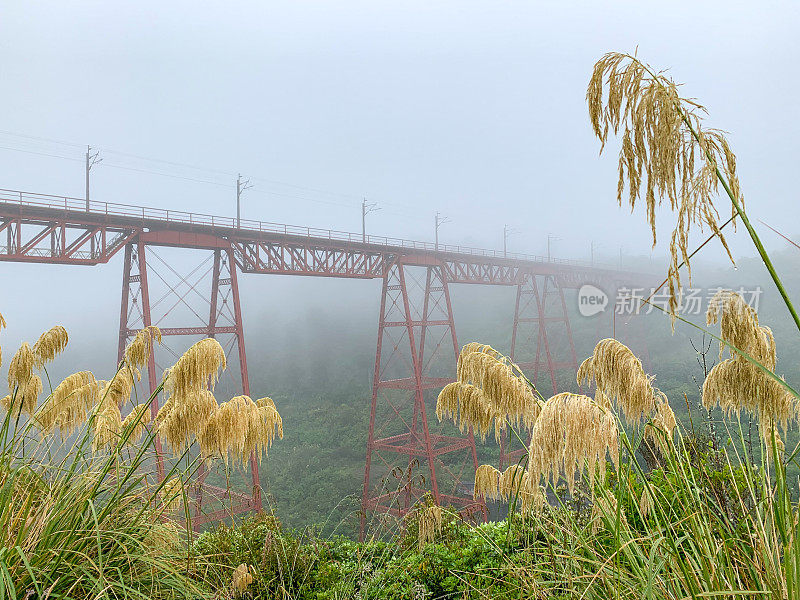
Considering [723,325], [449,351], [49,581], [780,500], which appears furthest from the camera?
[449,351]

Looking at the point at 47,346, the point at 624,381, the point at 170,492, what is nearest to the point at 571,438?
the point at 624,381

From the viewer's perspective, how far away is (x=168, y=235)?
32.4 ft

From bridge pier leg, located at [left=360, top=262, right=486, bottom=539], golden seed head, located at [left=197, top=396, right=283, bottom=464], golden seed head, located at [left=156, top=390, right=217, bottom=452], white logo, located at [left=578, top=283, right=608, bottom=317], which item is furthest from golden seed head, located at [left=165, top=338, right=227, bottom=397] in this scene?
white logo, located at [left=578, top=283, right=608, bottom=317]

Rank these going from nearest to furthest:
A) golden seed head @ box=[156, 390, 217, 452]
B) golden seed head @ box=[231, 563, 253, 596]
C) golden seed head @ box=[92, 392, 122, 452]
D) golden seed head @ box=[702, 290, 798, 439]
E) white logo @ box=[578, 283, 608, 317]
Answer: golden seed head @ box=[702, 290, 798, 439] → golden seed head @ box=[92, 392, 122, 452] → golden seed head @ box=[231, 563, 253, 596] → golden seed head @ box=[156, 390, 217, 452] → white logo @ box=[578, 283, 608, 317]

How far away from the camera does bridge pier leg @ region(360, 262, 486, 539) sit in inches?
359

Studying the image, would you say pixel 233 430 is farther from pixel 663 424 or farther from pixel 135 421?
pixel 663 424

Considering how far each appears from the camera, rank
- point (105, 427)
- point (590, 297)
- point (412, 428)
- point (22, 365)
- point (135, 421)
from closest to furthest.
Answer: point (135, 421), point (105, 427), point (22, 365), point (412, 428), point (590, 297)

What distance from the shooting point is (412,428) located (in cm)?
1302

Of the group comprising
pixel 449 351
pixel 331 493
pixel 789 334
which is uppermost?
pixel 789 334

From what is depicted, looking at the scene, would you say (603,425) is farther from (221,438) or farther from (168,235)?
(168,235)

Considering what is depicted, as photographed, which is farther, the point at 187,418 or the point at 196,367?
the point at 187,418

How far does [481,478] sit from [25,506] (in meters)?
3.18

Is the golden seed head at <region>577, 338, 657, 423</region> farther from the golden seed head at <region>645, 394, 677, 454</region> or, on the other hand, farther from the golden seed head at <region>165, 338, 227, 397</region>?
the golden seed head at <region>165, 338, 227, 397</region>

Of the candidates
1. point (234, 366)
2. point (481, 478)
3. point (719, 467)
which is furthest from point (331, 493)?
point (234, 366)
